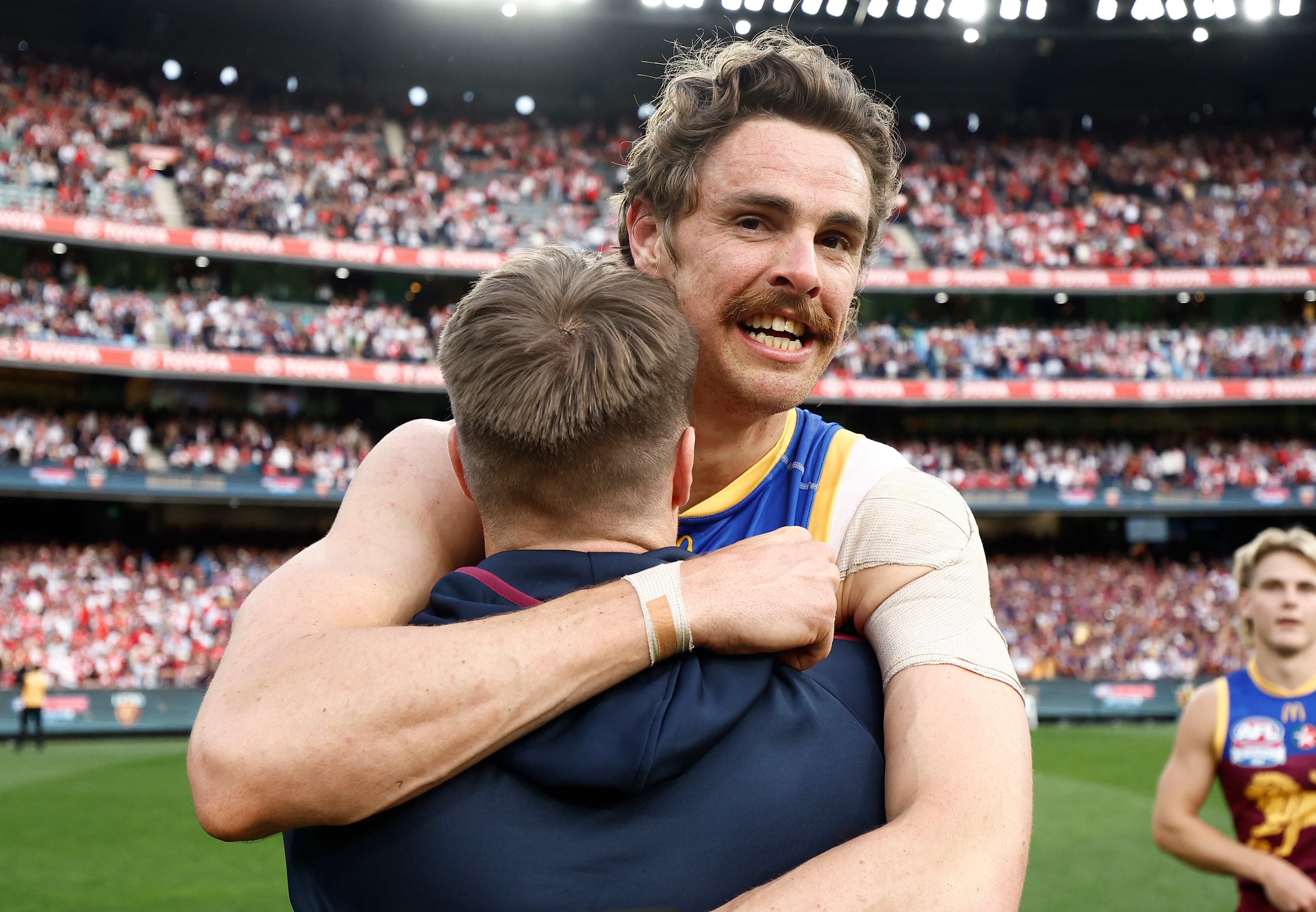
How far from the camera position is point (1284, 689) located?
5.07 m

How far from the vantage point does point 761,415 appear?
96.9 inches

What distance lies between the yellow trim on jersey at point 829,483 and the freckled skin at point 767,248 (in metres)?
0.15

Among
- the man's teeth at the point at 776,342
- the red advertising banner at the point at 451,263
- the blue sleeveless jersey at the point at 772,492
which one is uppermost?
the red advertising banner at the point at 451,263

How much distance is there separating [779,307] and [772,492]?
46 cm

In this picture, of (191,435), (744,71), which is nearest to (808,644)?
(744,71)

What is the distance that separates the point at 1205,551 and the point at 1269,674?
30704 mm

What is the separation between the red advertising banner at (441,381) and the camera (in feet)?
87.4

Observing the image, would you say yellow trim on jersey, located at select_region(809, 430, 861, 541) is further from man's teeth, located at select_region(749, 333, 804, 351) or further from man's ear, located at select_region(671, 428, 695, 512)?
man's ear, located at select_region(671, 428, 695, 512)

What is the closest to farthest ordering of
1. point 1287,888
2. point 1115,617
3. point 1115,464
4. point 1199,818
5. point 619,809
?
point 619,809
point 1287,888
point 1199,818
point 1115,617
point 1115,464

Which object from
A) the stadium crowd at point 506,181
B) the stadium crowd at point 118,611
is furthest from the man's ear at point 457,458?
the stadium crowd at point 506,181

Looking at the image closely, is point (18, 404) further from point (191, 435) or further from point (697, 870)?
point (697, 870)

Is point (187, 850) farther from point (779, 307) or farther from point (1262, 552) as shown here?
point (779, 307)

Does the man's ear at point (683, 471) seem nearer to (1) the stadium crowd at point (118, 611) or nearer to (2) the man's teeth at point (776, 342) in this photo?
(2) the man's teeth at point (776, 342)

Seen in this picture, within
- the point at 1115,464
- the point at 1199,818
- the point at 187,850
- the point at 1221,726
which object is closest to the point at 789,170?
the point at 1221,726
